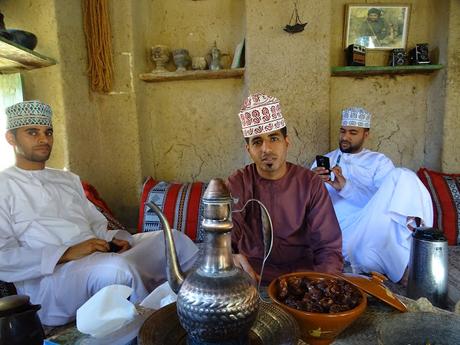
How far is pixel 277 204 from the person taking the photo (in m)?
1.84

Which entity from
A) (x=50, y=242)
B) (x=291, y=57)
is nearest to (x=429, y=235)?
(x=291, y=57)

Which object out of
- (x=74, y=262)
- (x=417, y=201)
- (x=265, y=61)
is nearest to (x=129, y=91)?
(x=265, y=61)

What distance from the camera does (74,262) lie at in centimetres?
200

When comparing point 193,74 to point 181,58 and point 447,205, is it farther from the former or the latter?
point 447,205

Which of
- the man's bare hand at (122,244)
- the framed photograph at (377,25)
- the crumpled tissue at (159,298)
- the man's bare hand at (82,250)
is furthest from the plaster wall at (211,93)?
the crumpled tissue at (159,298)

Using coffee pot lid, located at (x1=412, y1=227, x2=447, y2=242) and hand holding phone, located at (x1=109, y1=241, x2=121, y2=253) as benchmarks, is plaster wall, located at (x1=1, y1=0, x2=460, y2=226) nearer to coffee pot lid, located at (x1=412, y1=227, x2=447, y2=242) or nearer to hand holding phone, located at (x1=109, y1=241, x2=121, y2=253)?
hand holding phone, located at (x1=109, y1=241, x2=121, y2=253)

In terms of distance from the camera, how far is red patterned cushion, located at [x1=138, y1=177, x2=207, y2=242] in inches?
120

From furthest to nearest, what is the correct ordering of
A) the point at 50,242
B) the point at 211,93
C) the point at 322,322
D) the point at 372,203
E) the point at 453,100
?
the point at 211,93 < the point at 453,100 < the point at 372,203 < the point at 50,242 < the point at 322,322

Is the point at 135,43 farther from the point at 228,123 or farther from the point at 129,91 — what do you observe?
the point at 228,123

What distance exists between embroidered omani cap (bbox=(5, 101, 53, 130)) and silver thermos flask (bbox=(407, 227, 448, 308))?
7.60 feet

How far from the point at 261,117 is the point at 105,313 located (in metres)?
1.15

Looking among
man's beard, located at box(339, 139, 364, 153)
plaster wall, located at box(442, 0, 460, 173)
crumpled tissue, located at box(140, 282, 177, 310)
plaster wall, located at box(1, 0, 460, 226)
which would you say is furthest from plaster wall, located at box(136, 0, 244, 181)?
crumpled tissue, located at box(140, 282, 177, 310)

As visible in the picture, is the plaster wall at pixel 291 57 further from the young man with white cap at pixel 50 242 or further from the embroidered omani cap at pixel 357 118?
the young man with white cap at pixel 50 242

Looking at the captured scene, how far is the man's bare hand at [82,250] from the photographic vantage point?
2004 millimetres
